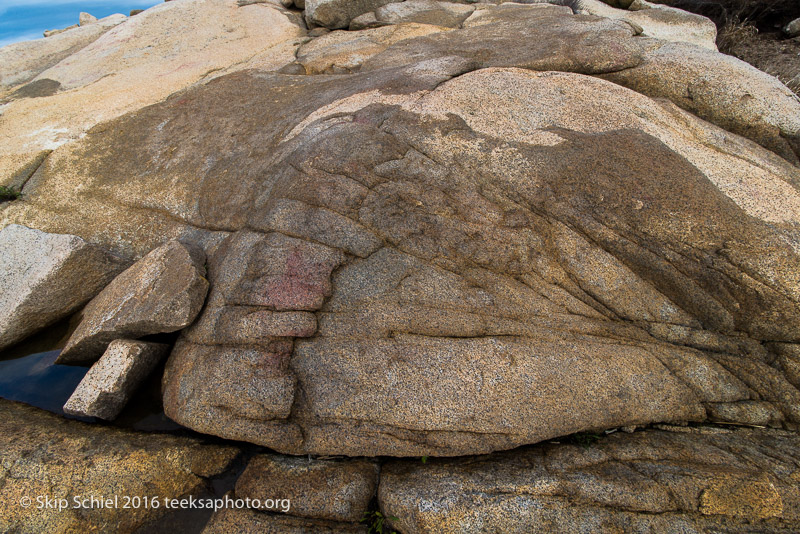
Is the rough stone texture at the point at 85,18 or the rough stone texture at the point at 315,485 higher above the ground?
the rough stone texture at the point at 85,18

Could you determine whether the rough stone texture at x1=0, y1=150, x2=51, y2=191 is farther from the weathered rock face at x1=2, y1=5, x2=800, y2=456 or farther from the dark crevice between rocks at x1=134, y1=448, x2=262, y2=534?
the dark crevice between rocks at x1=134, y1=448, x2=262, y2=534

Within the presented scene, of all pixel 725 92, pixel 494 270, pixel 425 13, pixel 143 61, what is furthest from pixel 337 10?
pixel 494 270

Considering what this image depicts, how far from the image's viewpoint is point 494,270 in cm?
411

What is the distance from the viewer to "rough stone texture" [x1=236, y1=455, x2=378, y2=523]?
11.0 ft

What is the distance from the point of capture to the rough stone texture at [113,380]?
13.4 feet

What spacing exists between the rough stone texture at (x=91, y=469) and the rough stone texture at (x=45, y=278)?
1.39 meters

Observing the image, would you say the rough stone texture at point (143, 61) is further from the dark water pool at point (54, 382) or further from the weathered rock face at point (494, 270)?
the weathered rock face at point (494, 270)

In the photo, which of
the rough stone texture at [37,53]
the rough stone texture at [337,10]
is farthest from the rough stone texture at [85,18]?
the rough stone texture at [337,10]

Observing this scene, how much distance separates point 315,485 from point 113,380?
228 cm

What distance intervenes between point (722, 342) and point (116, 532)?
541 cm

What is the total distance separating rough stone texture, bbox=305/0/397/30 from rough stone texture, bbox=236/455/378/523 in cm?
1045

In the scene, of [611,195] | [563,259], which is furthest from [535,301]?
[611,195]

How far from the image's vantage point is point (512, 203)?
435cm

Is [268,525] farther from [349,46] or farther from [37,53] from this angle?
[37,53]
